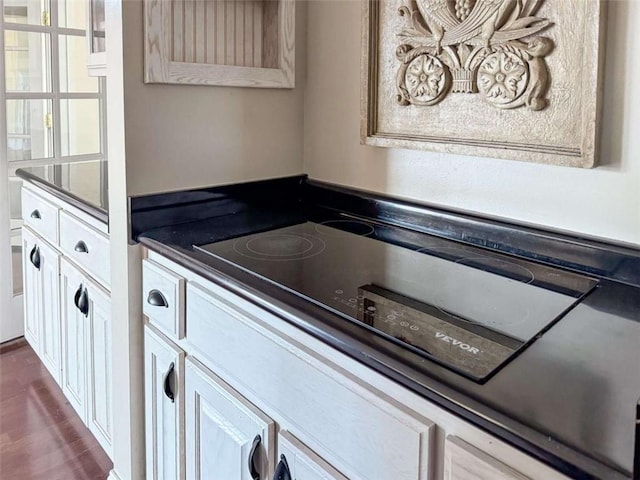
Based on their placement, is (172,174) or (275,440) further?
(172,174)

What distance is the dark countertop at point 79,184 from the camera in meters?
1.63

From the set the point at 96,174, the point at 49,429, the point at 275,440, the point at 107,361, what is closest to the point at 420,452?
the point at 275,440

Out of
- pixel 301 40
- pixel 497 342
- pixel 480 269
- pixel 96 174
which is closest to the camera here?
pixel 497 342

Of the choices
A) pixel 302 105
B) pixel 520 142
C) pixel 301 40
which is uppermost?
pixel 301 40

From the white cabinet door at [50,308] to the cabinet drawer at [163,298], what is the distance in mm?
729

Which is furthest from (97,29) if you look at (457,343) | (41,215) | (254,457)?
(457,343)

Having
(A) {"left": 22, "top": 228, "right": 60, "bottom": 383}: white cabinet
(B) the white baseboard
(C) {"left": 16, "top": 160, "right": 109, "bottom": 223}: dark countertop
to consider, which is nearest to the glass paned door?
(C) {"left": 16, "top": 160, "right": 109, "bottom": 223}: dark countertop

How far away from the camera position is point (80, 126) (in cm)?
282

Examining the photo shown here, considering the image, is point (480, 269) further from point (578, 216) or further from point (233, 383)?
point (233, 383)

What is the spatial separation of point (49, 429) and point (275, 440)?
52.1 inches

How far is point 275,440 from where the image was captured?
3.32 feet

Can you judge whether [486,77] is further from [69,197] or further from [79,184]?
[79,184]

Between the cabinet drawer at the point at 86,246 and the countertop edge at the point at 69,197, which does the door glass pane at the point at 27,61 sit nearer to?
the countertop edge at the point at 69,197

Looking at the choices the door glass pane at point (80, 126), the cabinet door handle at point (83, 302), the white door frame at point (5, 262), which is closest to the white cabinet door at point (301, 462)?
the cabinet door handle at point (83, 302)
